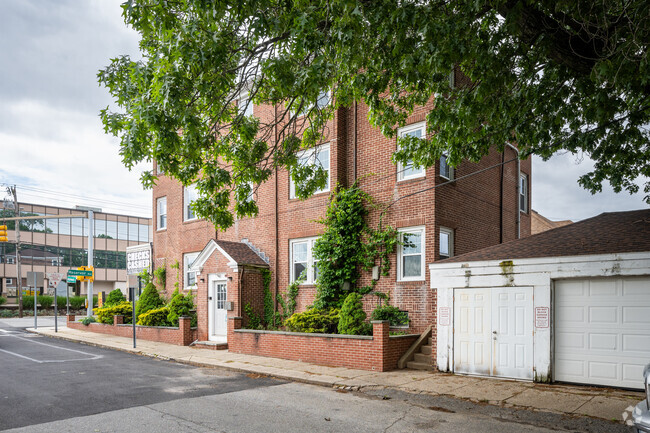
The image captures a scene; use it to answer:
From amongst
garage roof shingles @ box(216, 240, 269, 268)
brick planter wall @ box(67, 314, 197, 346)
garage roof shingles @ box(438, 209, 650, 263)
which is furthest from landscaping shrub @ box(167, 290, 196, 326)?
garage roof shingles @ box(438, 209, 650, 263)

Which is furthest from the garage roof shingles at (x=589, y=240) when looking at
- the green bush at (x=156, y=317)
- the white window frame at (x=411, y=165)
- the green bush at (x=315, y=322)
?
the green bush at (x=156, y=317)

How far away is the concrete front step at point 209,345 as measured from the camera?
17.8 m

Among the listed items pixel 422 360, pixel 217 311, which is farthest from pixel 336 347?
pixel 217 311

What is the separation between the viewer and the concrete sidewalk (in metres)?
9.20

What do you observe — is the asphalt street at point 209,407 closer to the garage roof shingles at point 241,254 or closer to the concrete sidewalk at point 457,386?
the concrete sidewalk at point 457,386

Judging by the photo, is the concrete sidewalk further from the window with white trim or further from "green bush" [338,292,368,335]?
the window with white trim

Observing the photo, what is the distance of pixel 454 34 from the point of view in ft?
26.3

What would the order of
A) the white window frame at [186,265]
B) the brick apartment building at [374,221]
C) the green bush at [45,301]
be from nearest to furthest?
the brick apartment building at [374,221], the white window frame at [186,265], the green bush at [45,301]

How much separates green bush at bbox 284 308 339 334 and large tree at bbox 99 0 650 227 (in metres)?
5.26

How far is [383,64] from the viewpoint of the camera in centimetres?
948

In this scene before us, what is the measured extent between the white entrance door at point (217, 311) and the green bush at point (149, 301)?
18.8ft

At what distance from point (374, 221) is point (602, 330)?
7.68 metres

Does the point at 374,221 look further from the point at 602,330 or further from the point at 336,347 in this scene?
the point at 602,330

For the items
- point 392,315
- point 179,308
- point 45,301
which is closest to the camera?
point 392,315
